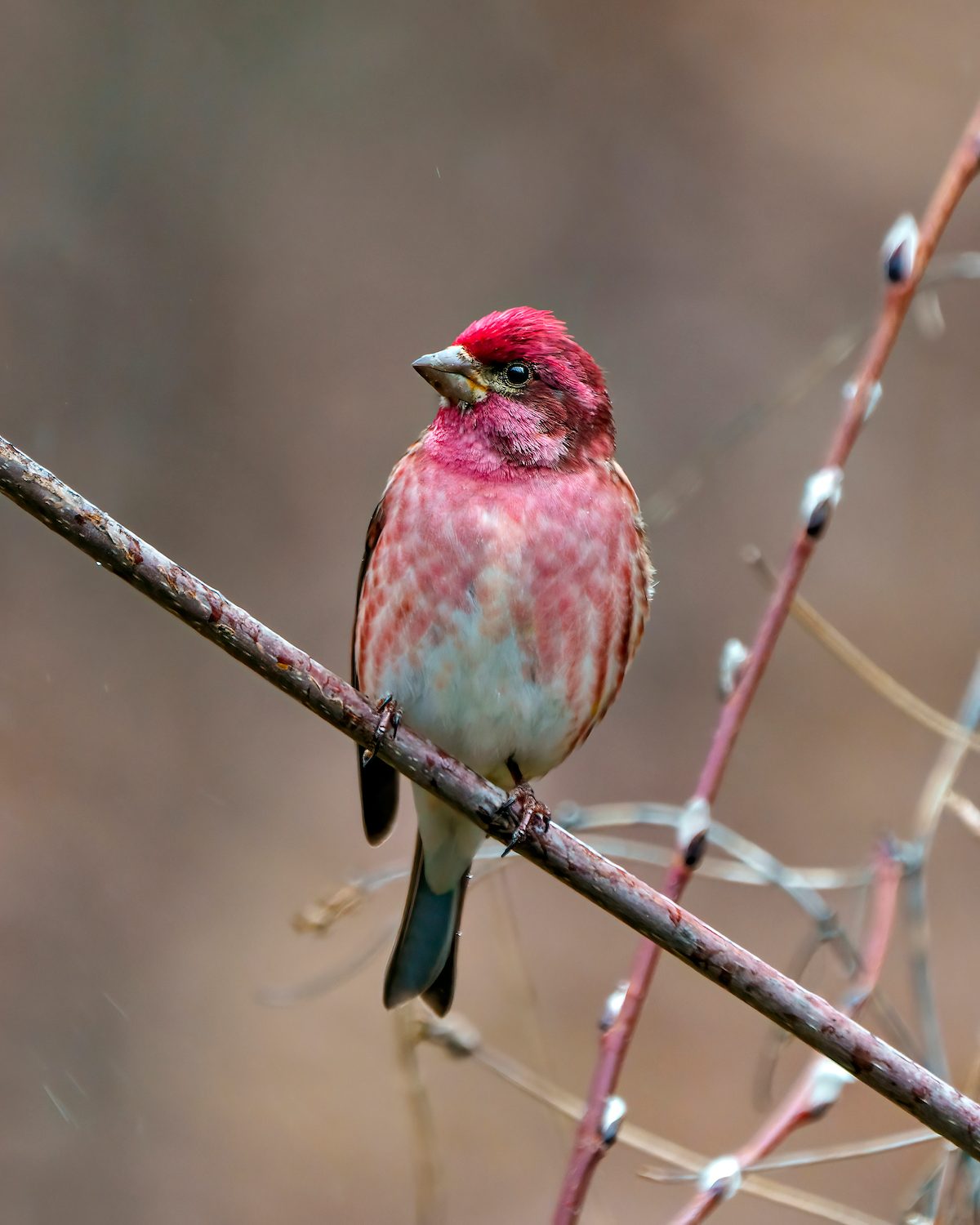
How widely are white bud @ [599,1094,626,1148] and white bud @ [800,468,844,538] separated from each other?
1068 mm

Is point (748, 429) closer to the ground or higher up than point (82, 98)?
closer to the ground

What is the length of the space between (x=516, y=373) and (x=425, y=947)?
1.54 metres

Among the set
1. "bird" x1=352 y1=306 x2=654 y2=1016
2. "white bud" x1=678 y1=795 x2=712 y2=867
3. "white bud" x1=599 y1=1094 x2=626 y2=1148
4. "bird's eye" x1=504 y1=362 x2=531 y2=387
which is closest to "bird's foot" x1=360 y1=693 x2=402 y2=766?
"bird" x1=352 y1=306 x2=654 y2=1016

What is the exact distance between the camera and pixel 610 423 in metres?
4.03

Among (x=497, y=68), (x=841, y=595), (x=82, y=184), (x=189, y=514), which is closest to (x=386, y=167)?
(x=497, y=68)

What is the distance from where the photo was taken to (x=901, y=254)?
2.81m

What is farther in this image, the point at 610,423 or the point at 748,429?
the point at 610,423

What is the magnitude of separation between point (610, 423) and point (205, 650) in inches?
157

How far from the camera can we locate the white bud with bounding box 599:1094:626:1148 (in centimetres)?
248

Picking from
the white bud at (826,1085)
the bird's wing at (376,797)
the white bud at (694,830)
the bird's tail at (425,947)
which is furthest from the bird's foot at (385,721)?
the white bud at (826,1085)

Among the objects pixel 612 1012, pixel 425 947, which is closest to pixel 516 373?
pixel 425 947

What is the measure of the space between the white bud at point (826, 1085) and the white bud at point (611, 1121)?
13.8 inches

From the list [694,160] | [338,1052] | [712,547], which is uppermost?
[694,160]

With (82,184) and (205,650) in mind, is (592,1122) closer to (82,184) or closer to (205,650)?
(205,650)
